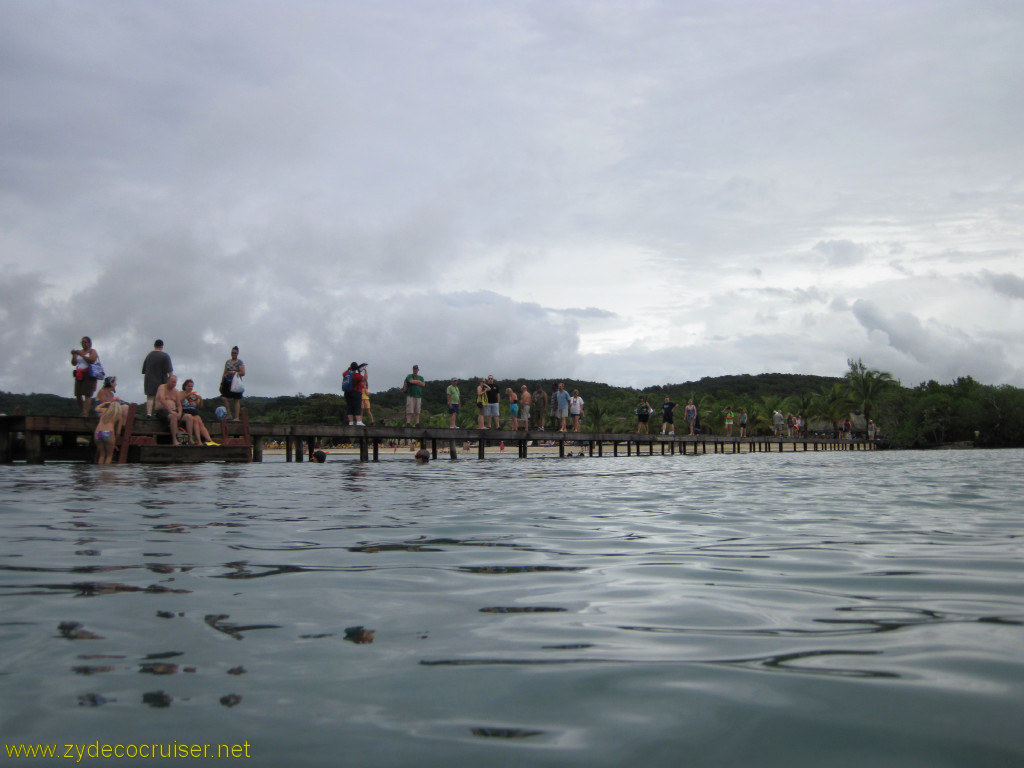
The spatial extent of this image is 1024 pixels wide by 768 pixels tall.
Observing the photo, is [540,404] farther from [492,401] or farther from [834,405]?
[834,405]

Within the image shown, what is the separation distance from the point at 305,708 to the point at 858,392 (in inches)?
2909

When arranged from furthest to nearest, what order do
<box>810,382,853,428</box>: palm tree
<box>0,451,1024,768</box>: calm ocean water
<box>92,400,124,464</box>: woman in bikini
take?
1. <box>810,382,853,428</box>: palm tree
2. <box>92,400,124,464</box>: woman in bikini
3. <box>0,451,1024,768</box>: calm ocean water

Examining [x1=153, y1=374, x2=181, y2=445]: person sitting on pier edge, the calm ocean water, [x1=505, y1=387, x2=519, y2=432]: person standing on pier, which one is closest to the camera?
the calm ocean water

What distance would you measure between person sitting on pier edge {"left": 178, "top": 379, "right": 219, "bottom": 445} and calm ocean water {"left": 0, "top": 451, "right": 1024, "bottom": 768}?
9.54 m

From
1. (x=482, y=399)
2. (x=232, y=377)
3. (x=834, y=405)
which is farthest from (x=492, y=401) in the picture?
(x=834, y=405)

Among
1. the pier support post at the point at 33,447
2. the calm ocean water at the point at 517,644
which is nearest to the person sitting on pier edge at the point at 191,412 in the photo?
the pier support post at the point at 33,447

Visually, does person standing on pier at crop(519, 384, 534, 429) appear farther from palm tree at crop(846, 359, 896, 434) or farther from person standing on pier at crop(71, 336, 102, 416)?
palm tree at crop(846, 359, 896, 434)

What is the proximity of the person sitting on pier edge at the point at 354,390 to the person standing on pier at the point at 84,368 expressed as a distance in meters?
4.96

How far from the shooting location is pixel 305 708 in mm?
1910

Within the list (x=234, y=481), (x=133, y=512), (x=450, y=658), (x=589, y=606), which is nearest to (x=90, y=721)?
(x=450, y=658)

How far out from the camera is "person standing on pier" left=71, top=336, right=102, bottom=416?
1402 cm

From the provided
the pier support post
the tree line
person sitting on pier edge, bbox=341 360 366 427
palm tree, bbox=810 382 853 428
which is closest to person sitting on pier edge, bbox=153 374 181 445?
the pier support post

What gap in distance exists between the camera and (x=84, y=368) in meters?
14.2

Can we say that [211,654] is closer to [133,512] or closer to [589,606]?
[589,606]
